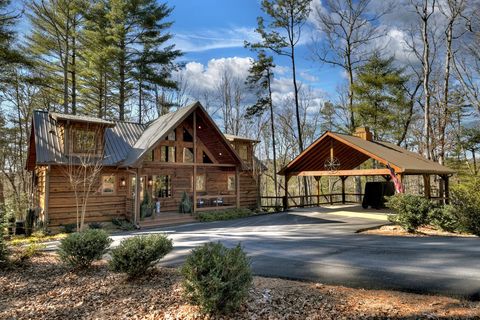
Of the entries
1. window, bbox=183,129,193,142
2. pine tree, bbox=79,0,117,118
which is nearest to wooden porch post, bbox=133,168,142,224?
window, bbox=183,129,193,142

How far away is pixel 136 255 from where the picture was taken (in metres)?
5.62

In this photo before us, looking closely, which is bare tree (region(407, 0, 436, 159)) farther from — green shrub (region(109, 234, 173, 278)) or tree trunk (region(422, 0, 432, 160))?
green shrub (region(109, 234, 173, 278))

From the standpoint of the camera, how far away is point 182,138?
16484 millimetres

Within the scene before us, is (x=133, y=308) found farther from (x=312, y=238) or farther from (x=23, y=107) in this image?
(x=23, y=107)

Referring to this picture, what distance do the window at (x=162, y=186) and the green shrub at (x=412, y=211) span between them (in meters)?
11.3

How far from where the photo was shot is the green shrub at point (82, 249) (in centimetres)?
638

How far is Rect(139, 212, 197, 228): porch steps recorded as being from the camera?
44.1ft

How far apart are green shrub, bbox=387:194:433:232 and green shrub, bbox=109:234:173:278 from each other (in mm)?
8125

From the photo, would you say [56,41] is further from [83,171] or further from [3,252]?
[3,252]

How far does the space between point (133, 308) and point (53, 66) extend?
19930mm

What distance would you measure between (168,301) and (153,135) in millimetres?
11369

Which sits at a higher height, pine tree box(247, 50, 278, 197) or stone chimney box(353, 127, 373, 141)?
pine tree box(247, 50, 278, 197)

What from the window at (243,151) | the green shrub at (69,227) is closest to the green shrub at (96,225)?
the green shrub at (69,227)

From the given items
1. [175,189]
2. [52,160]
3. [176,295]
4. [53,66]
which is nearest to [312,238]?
[176,295]
